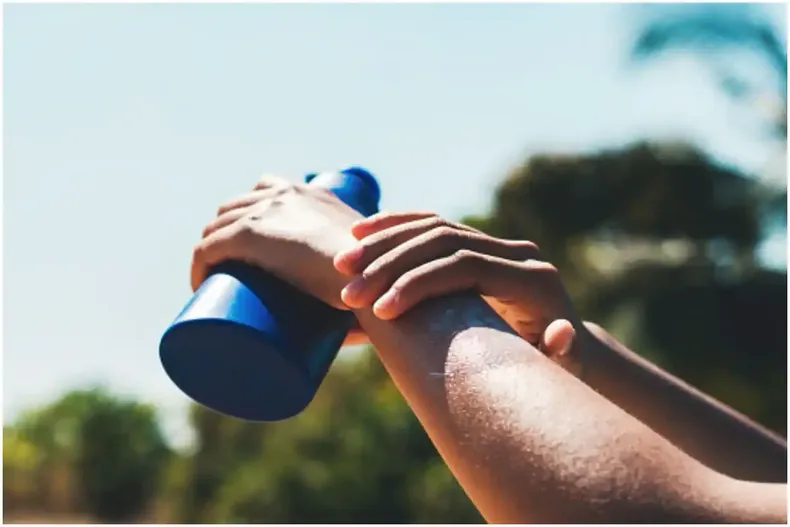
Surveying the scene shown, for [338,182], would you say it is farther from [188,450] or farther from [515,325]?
[188,450]

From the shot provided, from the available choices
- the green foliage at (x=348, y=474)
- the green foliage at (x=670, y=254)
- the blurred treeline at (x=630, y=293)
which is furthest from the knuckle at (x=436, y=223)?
the green foliage at (x=670, y=254)

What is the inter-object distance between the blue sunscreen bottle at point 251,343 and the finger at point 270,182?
0.54ft

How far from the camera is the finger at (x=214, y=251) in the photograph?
1.26 m

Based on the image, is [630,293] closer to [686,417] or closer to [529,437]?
[686,417]

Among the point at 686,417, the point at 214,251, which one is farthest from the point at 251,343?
the point at 686,417

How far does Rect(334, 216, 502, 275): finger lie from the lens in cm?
110

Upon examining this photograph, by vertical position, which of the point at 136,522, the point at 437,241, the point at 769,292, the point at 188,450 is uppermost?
the point at 437,241

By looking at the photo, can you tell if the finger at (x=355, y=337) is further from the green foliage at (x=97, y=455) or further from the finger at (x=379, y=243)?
the green foliage at (x=97, y=455)

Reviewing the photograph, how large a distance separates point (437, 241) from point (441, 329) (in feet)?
0.38

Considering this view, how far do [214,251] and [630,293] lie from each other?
9847 millimetres

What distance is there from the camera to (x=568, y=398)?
2.88ft

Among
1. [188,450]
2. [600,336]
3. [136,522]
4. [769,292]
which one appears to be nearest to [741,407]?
[769,292]

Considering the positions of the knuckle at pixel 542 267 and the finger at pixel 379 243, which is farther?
the knuckle at pixel 542 267

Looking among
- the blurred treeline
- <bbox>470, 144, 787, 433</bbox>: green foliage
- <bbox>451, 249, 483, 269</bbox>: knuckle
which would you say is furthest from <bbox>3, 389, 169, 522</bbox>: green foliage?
<bbox>451, 249, 483, 269</bbox>: knuckle
